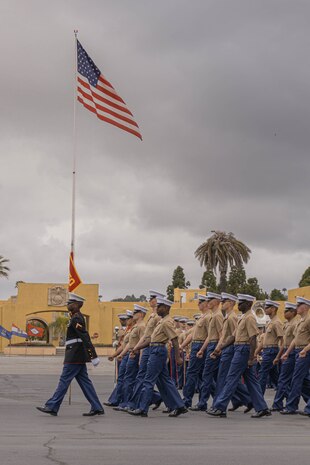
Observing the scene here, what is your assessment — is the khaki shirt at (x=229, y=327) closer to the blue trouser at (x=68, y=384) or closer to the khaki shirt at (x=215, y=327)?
the khaki shirt at (x=215, y=327)

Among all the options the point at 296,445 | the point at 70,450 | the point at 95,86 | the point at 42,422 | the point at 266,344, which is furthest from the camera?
the point at 95,86

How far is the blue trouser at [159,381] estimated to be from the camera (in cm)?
1538

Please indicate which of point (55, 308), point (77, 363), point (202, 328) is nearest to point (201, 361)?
point (202, 328)

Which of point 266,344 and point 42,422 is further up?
point 266,344

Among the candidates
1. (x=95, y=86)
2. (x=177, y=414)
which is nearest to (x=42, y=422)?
(x=177, y=414)

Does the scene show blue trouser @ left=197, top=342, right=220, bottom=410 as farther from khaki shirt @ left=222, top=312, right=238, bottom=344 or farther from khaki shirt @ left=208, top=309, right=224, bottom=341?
khaki shirt @ left=222, top=312, right=238, bottom=344

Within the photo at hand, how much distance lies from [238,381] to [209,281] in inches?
3348

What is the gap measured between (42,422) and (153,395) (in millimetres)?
3283

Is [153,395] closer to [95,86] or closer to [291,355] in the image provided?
[291,355]

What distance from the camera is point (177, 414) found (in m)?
15.4

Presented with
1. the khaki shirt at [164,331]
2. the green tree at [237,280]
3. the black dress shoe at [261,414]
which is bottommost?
the black dress shoe at [261,414]

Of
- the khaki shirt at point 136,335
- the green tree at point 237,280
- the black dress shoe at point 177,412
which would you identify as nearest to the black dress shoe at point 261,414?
the black dress shoe at point 177,412

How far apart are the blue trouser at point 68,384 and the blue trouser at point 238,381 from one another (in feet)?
6.35

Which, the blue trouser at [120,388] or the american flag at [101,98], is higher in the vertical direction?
the american flag at [101,98]
